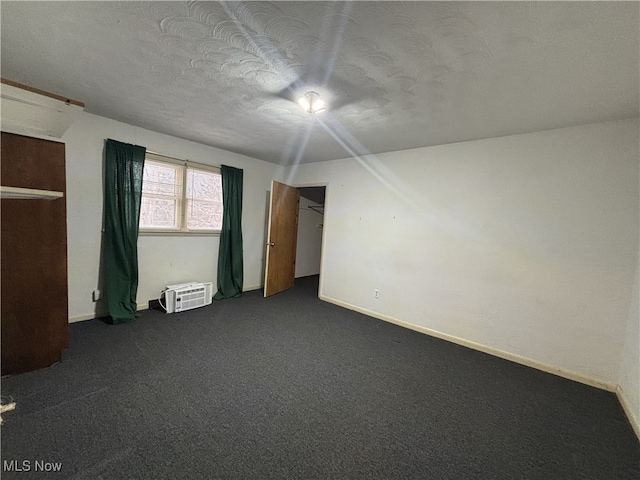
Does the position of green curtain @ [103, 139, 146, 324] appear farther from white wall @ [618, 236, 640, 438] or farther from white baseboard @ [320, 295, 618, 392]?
white wall @ [618, 236, 640, 438]

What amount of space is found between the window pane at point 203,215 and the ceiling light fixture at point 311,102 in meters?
2.44

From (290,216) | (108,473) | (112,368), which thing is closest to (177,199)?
(290,216)

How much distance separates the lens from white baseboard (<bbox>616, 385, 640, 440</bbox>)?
1.78 m

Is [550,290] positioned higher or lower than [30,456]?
higher

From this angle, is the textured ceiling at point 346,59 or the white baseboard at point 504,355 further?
the white baseboard at point 504,355

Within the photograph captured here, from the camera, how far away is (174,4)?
1255 millimetres

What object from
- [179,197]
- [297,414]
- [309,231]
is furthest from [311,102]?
[309,231]

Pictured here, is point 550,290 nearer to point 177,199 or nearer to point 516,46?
point 516,46

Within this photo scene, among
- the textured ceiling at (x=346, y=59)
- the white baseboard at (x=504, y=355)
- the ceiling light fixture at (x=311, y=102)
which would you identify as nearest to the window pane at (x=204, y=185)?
the textured ceiling at (x=346, y=59)

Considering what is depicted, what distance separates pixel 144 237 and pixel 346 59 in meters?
3.24

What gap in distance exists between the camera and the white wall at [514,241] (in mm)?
2244

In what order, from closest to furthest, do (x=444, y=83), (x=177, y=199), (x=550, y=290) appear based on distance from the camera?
1. (x=444, y=83)
2. (x=550, y=290)
3. (x=177, y=199)

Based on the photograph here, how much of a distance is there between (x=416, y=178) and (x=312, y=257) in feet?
11.8

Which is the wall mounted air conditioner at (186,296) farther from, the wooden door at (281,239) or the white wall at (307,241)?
the white wall at (307,241)
